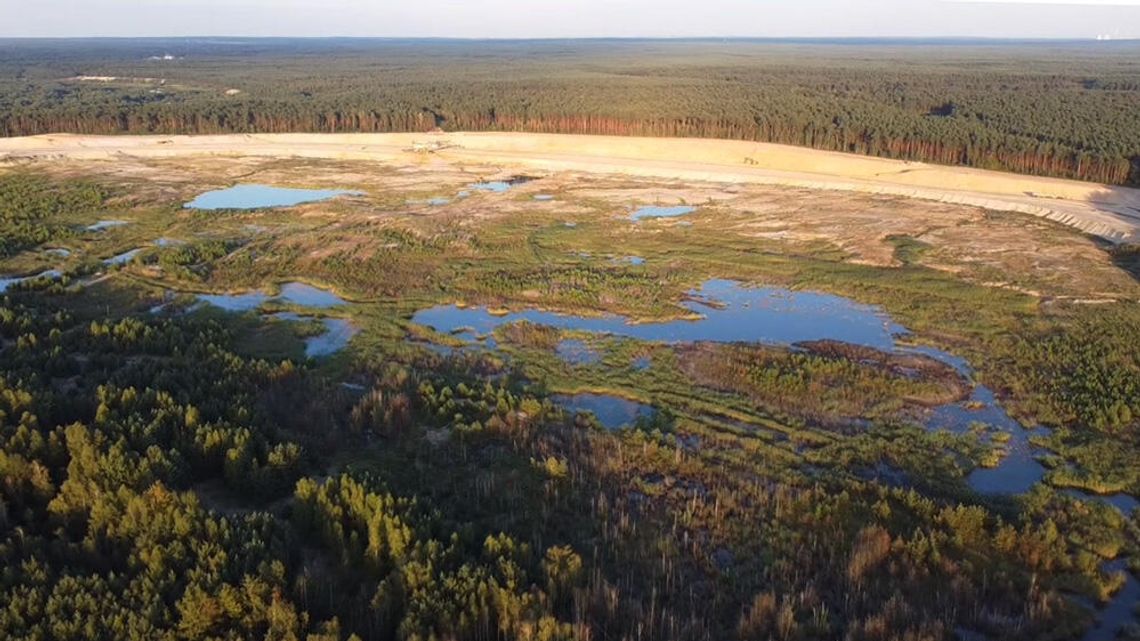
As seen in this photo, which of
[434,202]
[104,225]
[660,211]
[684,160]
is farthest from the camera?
[684,160]

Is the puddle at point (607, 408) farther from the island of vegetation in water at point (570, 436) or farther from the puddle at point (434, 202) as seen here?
the puddle at point (434, 202)

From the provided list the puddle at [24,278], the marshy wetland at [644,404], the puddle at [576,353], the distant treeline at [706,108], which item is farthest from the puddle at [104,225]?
the distant treeline at [706,108]

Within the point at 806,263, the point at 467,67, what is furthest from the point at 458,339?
the point at 467,67

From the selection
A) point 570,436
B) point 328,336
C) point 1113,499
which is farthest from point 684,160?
point 1113,499

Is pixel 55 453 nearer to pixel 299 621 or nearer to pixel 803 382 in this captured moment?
pixel 299 621

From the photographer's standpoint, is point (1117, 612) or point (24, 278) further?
point (24, 278)

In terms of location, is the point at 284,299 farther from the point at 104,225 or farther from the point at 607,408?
the point at 104,225

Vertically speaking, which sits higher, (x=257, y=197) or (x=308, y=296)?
(x=257, y=197)
